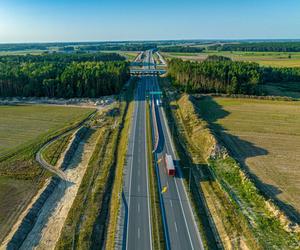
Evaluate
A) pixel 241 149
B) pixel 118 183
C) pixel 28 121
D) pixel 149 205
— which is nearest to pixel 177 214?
pixel 149 205

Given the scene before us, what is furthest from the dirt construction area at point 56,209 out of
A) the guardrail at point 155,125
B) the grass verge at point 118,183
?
the guardrail at point 155,125

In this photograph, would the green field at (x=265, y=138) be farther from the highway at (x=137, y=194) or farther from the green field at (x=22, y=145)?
the green field at (x=22, y=145)

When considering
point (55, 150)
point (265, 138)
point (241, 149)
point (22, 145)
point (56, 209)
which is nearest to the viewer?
point (56, 209)

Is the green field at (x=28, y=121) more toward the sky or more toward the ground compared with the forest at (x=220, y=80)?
more toward the ground

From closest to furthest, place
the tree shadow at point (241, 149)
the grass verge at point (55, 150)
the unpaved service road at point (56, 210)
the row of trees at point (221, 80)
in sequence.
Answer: the unpaved service road at point (56, 210) → the tree shadow at point (241, 149) → the grass verge at point (55, 150) → the row of trees at point (221, 80)

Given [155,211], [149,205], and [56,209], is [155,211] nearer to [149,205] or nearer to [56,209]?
[149,205]

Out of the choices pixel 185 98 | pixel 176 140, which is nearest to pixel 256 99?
pixel 185 98

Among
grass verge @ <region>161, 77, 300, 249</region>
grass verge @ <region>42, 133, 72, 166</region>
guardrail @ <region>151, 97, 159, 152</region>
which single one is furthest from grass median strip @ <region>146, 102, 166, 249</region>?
grass verge @ <region>42, 133, 72, 166</region>
